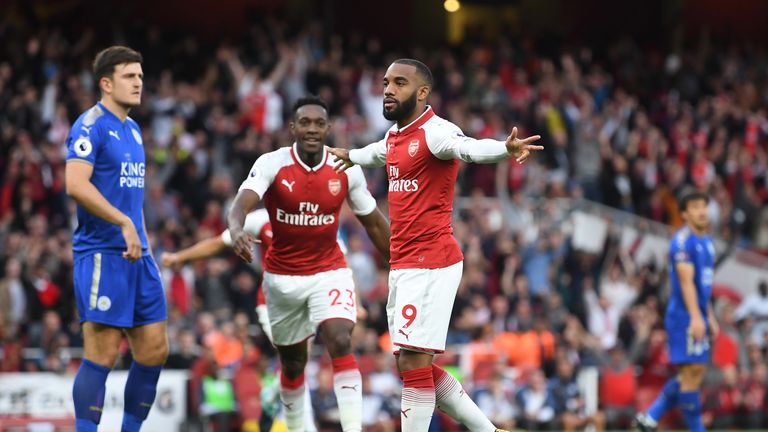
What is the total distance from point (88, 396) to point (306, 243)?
2.27 metres

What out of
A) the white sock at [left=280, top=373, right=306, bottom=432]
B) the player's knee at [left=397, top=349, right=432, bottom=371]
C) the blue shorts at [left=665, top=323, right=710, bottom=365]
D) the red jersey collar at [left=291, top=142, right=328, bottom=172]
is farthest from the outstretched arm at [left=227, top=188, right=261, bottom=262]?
the blue shorts at [left=665, top=323, right=710, bottom=365]

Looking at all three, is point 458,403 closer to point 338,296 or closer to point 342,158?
point 338,296

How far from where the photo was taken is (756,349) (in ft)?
64.1

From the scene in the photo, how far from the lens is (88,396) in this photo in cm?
845

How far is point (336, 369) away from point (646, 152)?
52.1 ft

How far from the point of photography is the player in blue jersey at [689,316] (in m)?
12.2

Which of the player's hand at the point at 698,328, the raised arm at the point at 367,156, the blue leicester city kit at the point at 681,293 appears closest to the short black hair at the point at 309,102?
the raised arm at the point at 367,156

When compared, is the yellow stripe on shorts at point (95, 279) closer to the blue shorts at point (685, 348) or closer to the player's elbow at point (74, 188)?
the player's elbow at point (74, 188)

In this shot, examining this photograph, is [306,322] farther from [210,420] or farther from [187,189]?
[187,189]

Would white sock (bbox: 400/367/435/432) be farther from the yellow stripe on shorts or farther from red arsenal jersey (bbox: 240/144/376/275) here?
the yellow stripe on shorts

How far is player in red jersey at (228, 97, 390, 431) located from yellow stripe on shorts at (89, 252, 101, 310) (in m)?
1.47

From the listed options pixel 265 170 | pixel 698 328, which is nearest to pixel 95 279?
pixel 265 170

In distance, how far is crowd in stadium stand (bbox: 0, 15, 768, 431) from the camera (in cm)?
1698

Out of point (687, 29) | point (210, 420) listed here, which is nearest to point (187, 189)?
point (210, 420)
